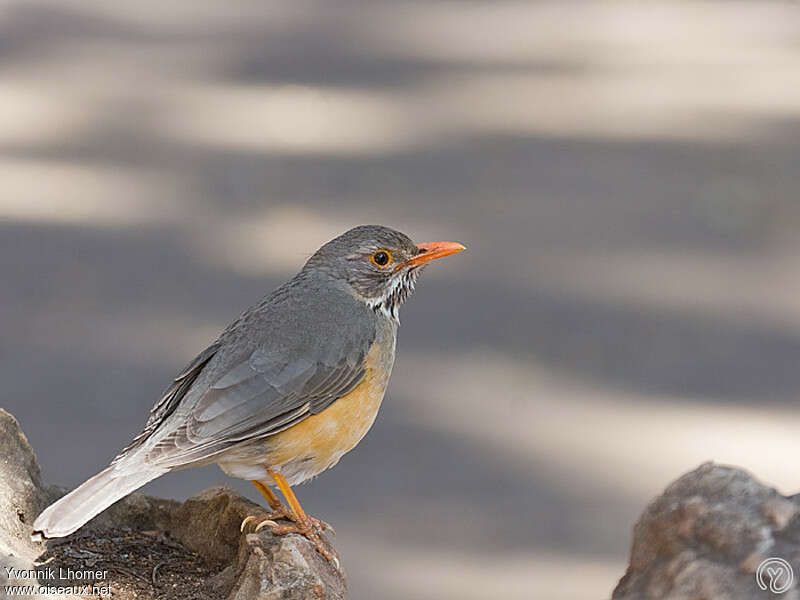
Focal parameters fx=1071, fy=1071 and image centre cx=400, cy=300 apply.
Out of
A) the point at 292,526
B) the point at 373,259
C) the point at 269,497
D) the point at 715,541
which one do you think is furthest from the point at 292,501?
the point at 715,541

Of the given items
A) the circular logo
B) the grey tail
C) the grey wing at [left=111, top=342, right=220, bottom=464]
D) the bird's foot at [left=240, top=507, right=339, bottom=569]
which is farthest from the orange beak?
the circular logo

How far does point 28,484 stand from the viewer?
1.99 metres

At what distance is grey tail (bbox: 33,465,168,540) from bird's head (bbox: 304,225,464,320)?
560 millimetres

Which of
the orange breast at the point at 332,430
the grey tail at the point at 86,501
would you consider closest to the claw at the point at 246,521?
the orange breast at the point at 332,430

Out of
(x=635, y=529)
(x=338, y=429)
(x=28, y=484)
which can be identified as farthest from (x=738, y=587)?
(x=28, y=484)

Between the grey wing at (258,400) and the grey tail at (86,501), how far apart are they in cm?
5

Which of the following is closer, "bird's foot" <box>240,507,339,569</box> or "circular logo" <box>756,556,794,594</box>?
"circular logo" <box>756,556,794,594</box>

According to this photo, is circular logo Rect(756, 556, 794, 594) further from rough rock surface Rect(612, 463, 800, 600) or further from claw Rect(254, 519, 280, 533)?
claw Rect(254, 519, 280, 533)

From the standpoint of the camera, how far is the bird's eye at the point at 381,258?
6.98 feet

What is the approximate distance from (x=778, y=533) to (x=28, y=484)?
1320 mm

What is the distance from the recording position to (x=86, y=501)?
1.69 metres

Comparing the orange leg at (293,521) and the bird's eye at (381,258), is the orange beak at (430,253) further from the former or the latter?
the orange leg at (293,521)

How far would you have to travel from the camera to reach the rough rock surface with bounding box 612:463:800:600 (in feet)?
4.53

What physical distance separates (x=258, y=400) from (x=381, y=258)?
1.38 ft
